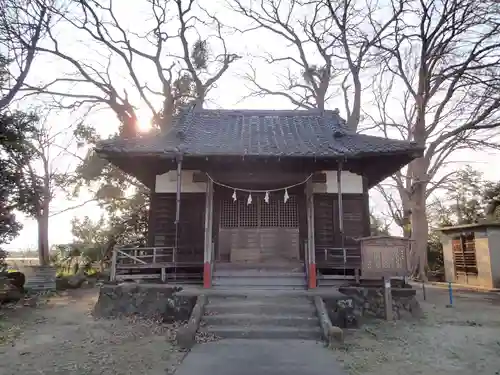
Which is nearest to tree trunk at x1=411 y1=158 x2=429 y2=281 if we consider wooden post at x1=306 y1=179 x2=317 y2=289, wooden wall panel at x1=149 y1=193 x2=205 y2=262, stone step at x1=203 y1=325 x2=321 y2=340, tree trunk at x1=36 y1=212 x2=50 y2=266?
wooden post at x1=306 y1=179 x2=317 y2=289

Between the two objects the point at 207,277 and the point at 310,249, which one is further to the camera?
the point at 310,249

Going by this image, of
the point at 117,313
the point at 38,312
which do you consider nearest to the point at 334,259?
the point at 117,313

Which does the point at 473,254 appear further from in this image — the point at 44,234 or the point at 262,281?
the point at 44,234

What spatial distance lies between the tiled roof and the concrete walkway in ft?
15.0

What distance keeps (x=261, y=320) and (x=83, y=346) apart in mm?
3401

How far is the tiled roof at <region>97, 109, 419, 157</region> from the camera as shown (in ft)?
30.0

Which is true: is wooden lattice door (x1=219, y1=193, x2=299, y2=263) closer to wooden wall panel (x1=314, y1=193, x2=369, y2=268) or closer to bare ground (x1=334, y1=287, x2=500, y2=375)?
wooden wall panel (x1=314, y1=193, x2=369, y2=268)

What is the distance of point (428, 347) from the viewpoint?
646cm

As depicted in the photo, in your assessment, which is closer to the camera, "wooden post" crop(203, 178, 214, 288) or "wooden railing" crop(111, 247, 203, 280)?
"wooden post" crop(203, 178, 214, 288)

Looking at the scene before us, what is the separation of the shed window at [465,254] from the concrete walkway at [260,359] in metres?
15.6

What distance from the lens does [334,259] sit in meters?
10.2

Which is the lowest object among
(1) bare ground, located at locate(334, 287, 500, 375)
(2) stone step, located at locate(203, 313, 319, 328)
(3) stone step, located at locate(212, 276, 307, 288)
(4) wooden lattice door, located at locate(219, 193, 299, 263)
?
(1) bare ground, located at locate(334, 287, 500, 375)

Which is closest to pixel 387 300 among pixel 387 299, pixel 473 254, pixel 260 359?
pixel 387 299

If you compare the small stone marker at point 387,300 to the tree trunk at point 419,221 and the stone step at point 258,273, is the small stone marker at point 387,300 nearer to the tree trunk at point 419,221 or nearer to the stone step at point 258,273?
the stone step at point 258,273
